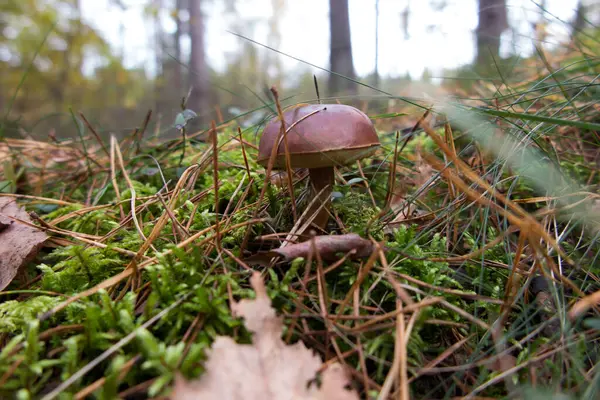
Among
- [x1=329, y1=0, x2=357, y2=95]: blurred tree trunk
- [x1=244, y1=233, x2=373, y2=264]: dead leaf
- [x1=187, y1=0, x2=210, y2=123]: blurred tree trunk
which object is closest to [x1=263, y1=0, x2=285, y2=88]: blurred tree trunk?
[x1=187, y1=0, x2=210, y2=123]: blurred tree trunk

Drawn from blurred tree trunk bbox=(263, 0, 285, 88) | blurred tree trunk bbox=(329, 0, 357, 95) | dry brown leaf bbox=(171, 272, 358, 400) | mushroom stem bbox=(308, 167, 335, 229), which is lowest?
dry brown leaf bbox=(171, 272, 358, 400)

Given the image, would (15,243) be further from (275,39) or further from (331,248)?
(275,39)

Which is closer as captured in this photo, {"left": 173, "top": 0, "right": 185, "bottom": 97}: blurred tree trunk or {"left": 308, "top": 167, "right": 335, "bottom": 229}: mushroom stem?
{"left": 308, "top": 167, "right": 335, "bottom": 229}: mushroom stem

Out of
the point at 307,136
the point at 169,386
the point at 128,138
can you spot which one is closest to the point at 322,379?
the point at 169,386

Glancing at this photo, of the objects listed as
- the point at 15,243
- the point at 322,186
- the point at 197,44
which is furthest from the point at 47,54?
the point at 322,186

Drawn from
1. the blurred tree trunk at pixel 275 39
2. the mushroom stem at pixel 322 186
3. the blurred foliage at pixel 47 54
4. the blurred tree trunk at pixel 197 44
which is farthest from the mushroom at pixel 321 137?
the blurred tree trunk at pixel 275 39

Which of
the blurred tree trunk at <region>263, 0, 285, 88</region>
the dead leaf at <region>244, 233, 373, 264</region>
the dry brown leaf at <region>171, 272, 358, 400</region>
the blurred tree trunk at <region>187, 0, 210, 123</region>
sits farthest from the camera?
the blurred tree trunk at <region>263, 0, 285, 88</region>

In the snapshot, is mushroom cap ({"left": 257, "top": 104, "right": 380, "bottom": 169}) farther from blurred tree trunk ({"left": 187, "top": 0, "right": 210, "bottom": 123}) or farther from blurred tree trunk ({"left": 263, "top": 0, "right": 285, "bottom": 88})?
blurred tree trunk ({"left": 263, "top": 0, "right": 285, "bottom": 88})

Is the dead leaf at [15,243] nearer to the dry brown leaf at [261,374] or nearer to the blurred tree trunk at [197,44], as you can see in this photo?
the dry brown leaf at [261,374]

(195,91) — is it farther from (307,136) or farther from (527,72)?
(307,136)
